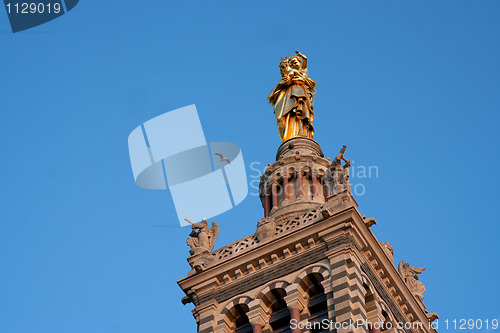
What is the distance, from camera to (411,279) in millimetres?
47562

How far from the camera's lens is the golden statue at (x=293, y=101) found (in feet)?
178

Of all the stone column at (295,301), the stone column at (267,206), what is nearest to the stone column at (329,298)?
the stone column at (295,301)

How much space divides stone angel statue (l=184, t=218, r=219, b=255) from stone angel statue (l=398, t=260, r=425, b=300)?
27.8 ft

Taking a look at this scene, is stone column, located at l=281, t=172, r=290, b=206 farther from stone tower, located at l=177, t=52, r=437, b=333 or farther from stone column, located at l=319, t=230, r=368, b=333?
stone column, located at l=319, t=230, r=368, b=333

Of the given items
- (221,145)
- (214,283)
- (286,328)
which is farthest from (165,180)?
(286,328)

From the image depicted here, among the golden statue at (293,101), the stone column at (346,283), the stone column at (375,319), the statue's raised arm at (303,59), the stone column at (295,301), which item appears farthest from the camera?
the statue's raised arm at (303,59)

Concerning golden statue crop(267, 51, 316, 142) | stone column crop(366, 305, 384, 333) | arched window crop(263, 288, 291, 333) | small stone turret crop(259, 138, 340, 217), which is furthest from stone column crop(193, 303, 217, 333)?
golden statue crop(267, 51, 316, 142)

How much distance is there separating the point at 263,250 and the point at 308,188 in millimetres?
6945

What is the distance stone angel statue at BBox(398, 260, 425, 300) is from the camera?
47031 millimetres

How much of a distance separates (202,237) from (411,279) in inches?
381

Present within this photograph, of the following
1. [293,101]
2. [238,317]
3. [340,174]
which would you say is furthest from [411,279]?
[293,101]

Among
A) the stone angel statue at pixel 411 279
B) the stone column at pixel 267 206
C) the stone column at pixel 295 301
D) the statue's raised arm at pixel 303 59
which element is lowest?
the stone column at pixel 295 301

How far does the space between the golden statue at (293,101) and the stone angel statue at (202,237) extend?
8352mm

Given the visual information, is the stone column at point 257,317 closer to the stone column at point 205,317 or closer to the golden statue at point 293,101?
the stone column at point 205,317
